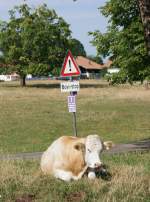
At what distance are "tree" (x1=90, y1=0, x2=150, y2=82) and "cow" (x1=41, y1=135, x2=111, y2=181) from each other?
9.71 metres

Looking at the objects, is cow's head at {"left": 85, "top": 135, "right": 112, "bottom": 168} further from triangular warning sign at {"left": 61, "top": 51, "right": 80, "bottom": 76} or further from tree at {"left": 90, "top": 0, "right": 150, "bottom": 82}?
tree at {"left": 90, "top": 0, "right": 150, "bottom": 82}

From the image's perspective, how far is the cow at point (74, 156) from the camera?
8.36m

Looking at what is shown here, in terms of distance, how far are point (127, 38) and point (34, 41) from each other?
59372 mm

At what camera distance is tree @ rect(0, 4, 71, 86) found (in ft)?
256

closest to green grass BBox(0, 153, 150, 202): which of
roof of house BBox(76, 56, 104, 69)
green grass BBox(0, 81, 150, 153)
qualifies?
green grass BBox(0, 81, 150, 153)

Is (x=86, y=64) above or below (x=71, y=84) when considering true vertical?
above

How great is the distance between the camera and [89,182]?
336 inches

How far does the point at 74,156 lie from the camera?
870 cm

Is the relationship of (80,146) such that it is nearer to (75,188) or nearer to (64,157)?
→ (64,157)

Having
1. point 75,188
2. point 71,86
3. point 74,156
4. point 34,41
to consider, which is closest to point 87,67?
point 34,41

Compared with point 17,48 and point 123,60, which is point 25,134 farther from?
point 17,48

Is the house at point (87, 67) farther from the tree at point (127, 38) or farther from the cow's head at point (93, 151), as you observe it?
the cow's head at point (93, 151)

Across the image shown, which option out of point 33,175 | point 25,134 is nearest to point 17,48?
point 25,134

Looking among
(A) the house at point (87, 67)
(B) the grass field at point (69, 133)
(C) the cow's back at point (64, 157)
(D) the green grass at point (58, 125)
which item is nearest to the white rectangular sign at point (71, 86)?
(B) the grass field at point (69, 133)
